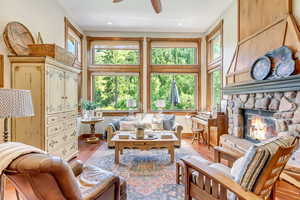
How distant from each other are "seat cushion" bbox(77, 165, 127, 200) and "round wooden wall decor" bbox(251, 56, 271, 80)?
8.49ft

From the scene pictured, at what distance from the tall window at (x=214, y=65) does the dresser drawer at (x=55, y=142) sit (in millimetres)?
3839

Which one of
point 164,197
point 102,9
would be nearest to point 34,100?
point 164,197

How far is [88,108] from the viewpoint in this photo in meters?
5.38

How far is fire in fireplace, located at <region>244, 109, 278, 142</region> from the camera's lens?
3.00 metres

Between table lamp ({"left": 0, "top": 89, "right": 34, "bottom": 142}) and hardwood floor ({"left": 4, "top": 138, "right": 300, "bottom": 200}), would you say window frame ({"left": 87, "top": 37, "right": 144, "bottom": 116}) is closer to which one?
hardwood floor ({"left": 4, "top": 138, "right": 300, "bottom": 200})

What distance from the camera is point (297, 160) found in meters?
2.26

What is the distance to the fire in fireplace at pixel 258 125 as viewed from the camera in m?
3.00

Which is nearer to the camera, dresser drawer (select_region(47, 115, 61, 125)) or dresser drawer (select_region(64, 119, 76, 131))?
dresser drawer (select_region(47, 115, 61, 125))

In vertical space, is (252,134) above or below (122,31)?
below

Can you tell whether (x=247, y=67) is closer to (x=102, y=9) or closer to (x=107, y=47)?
(x=102, y=9)

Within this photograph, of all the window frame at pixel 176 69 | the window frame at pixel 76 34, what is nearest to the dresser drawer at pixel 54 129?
the window frame at pixel 76 34

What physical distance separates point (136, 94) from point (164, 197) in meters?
4.10

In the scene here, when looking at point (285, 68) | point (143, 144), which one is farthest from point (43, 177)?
point (285, 68)

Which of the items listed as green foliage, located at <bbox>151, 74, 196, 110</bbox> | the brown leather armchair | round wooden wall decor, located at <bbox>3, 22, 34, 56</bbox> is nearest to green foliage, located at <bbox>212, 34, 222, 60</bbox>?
green foliage, located at <bbox>151, 74, 196, 110</bbox>
